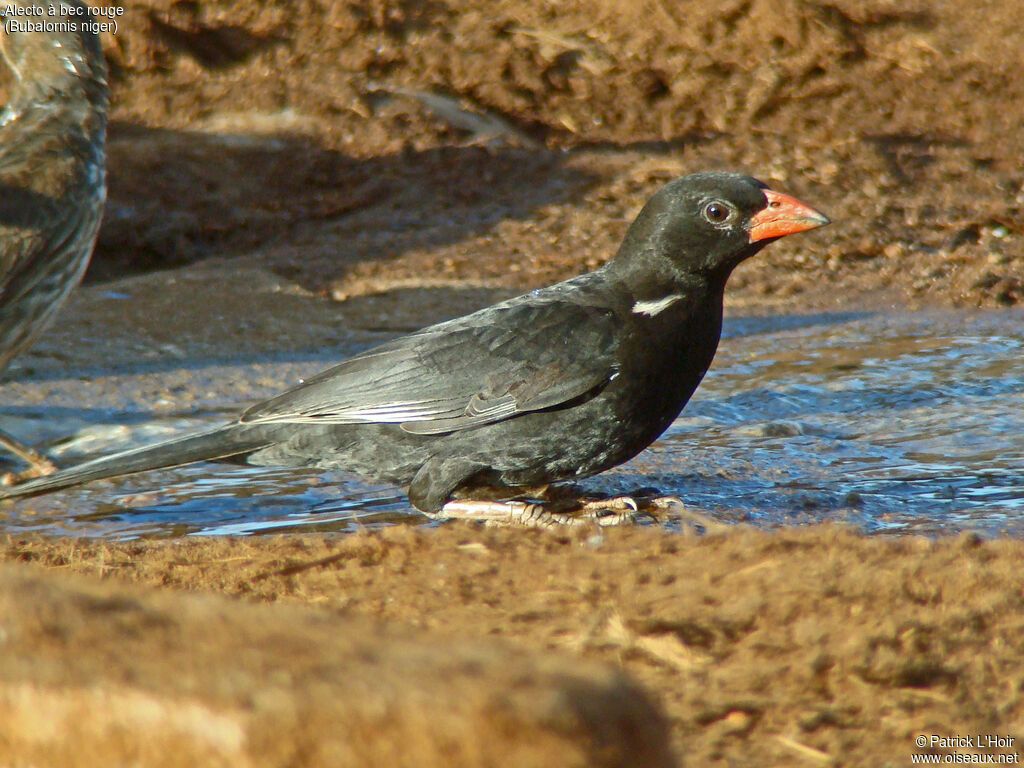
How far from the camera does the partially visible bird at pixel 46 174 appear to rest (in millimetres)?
5539

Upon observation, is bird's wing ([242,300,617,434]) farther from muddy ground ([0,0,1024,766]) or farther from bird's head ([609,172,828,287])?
muddy ground ([0,0,1024,766])

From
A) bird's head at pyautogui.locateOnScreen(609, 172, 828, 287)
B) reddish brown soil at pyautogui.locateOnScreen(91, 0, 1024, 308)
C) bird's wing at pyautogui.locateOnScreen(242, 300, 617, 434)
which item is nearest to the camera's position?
bird's wing at pyautogui.locateOnScreen(242, 300, 617, 434)

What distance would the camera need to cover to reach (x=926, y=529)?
4.55 m

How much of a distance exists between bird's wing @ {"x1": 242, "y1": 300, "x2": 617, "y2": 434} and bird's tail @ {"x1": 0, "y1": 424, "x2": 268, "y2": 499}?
10cm

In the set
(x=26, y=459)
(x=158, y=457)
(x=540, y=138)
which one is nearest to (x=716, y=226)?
(x=158, y=457)

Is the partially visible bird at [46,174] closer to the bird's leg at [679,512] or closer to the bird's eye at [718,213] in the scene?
the bird's leg at [679,512]

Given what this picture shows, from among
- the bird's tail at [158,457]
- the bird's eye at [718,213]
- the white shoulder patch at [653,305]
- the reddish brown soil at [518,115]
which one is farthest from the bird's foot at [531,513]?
the reddish brown soil at [518,115]

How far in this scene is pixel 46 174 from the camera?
18.8 ft

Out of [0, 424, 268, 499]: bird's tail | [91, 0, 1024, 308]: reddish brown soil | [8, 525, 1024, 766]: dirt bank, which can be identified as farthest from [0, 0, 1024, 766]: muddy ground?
[8, 525, 1024, 766]: dirt bank

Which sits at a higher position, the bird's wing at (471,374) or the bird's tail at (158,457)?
the bird's wing at (471,374)

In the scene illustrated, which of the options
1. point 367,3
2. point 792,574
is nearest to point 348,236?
point 367,3

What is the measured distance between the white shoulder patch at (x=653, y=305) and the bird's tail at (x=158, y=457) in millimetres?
1633

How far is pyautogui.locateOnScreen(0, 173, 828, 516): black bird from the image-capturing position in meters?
4.68

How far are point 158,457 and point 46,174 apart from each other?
1.67m
